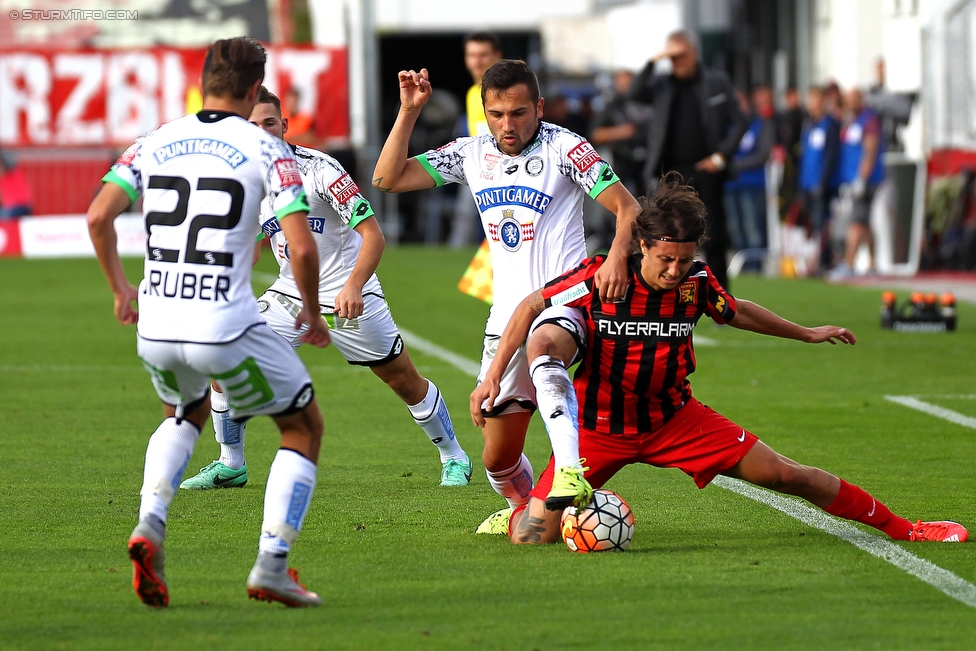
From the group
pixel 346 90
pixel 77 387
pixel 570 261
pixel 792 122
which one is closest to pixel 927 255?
pixel 792 122

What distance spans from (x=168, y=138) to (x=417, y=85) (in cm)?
166

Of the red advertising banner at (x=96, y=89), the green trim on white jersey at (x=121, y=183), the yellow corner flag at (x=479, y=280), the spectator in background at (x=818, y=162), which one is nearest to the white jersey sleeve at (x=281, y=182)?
the green trim on white jersey at (x=121, y=183)

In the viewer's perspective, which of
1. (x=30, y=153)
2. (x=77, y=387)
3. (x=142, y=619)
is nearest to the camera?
(x=142, y=619)

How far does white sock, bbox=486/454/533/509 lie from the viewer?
6.53 metres

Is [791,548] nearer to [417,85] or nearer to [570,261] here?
[570,261]

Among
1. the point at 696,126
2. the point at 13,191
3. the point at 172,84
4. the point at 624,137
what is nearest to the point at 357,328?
the point at 696,126

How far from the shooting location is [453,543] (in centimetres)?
608

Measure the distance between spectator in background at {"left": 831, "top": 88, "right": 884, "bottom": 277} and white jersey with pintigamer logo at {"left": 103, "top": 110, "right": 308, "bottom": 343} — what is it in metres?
15.9

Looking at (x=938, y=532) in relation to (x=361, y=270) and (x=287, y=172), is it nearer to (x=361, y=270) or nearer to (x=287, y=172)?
(x=361, y=270)

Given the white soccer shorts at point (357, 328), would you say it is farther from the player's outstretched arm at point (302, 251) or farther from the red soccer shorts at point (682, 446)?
the player's outstretched arm at point (302, 251)

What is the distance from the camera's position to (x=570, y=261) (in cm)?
654

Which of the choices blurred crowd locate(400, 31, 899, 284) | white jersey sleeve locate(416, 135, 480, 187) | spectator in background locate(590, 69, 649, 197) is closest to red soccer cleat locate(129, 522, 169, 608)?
white jersey sleeve locate(416, 135, 480, 187)

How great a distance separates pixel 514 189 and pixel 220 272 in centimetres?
188

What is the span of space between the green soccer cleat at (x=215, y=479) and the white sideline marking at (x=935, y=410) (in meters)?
4.31
